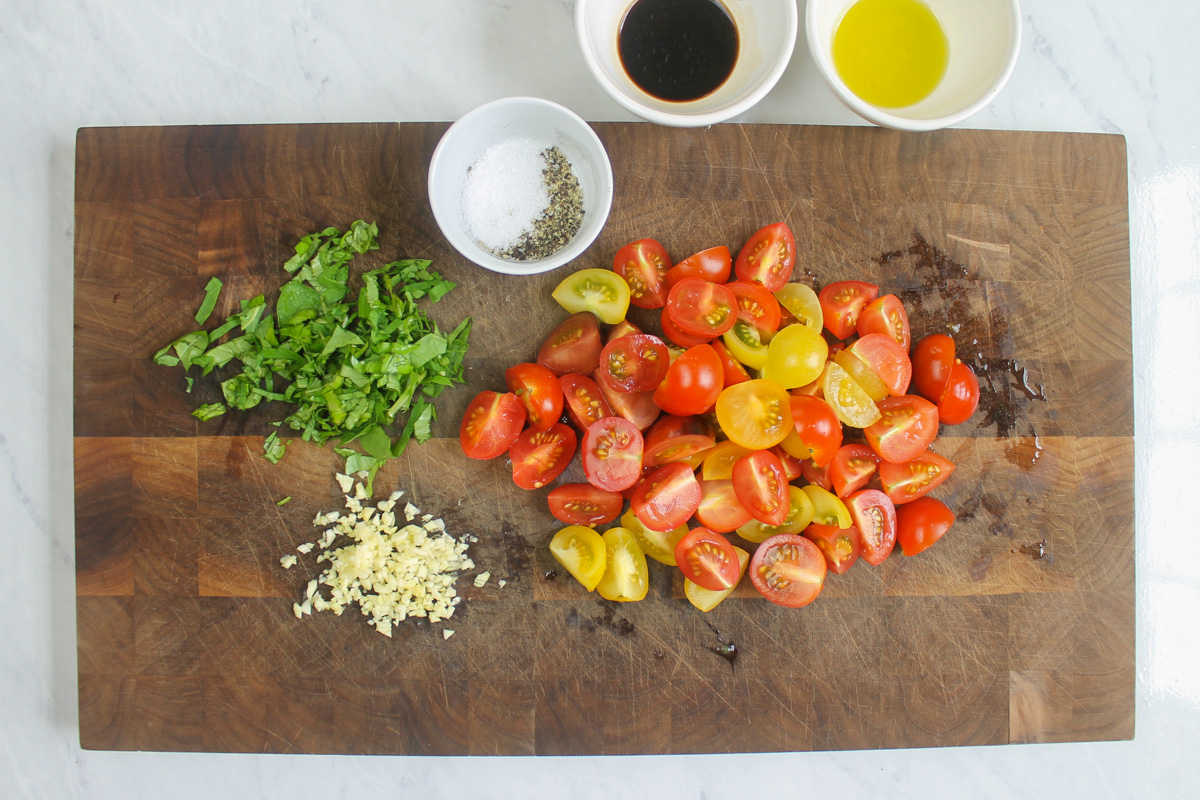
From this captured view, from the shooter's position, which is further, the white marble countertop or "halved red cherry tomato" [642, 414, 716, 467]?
the white marble countertop

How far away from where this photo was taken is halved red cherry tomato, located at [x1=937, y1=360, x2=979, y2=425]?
137 cm

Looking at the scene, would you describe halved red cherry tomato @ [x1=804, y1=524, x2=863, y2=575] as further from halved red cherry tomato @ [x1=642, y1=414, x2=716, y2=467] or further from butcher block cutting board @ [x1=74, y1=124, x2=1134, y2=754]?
halved red cherry tomato @ [x1=642, y1=414, x2=716, y2=467]

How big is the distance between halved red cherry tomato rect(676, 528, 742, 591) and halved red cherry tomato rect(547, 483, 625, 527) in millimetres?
165

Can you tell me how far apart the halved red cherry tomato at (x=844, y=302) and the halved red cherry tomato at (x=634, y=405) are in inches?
15.4

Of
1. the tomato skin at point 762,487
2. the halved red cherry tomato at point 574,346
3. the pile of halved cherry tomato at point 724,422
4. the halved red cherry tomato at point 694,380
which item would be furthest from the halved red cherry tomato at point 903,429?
the halved red cherry tomato at point 574,346

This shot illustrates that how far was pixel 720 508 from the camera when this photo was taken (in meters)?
1.36

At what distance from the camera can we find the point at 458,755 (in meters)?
1.43

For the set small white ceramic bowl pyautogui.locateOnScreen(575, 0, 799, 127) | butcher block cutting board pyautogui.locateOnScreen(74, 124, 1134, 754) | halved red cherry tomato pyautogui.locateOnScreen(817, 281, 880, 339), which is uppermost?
small white ceramic bowl pyautogui.locateOnScreen(575, 0, 799, 127)

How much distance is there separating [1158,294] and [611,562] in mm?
1351

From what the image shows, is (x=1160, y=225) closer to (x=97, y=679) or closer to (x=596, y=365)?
(x=596, y=365)

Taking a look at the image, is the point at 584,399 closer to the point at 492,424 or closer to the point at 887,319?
the point at 492,424

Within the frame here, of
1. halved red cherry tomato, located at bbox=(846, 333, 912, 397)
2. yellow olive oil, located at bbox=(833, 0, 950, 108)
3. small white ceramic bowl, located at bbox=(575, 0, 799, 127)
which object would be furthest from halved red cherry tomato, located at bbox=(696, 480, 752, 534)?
yellow olive oil, located at bbox=(833, 0, 950, 108)

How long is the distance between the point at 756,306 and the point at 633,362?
0.86 ft

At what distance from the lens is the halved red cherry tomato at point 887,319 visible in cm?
135
